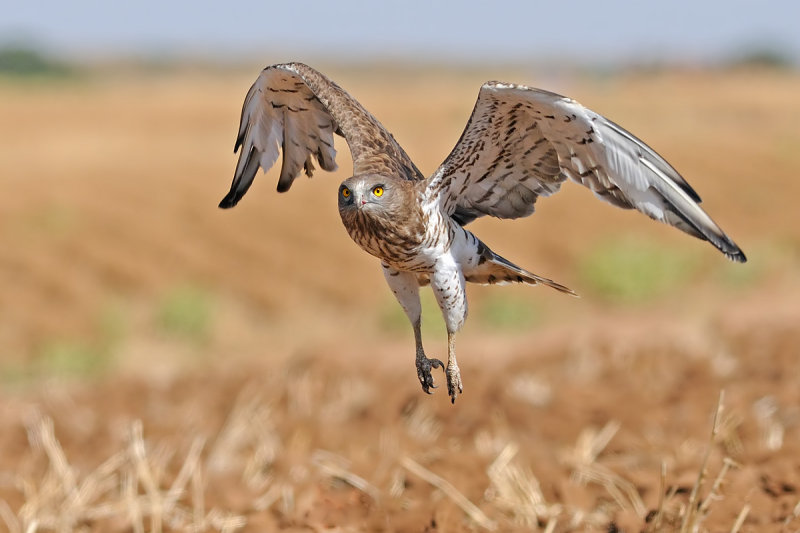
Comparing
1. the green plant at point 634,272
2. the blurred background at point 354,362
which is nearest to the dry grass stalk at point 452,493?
the blurred background at point 354,362

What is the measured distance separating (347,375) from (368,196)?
5063 mm

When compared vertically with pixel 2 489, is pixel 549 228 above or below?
below

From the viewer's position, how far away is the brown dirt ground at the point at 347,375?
521 centimetres

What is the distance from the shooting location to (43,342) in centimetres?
1370

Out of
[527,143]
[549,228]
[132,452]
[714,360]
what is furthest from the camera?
[549,228]

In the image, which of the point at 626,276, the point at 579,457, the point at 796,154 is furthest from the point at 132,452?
the point at 796,154

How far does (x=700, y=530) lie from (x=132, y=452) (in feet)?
9.66

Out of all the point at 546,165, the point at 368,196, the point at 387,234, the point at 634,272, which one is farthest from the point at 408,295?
the point at 634,272

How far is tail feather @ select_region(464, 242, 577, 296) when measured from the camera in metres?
4.32

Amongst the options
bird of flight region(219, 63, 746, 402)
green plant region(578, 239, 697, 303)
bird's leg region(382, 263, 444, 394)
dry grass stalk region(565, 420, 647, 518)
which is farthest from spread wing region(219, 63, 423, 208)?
green plant region(578, 239, 697, 303)

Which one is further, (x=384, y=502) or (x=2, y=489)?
(x=2, y=489)

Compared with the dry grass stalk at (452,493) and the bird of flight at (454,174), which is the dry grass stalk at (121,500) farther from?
the bird of flight at (454,174)

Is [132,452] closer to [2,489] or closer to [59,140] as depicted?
[2,489]

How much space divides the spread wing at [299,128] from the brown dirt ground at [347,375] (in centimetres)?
153
